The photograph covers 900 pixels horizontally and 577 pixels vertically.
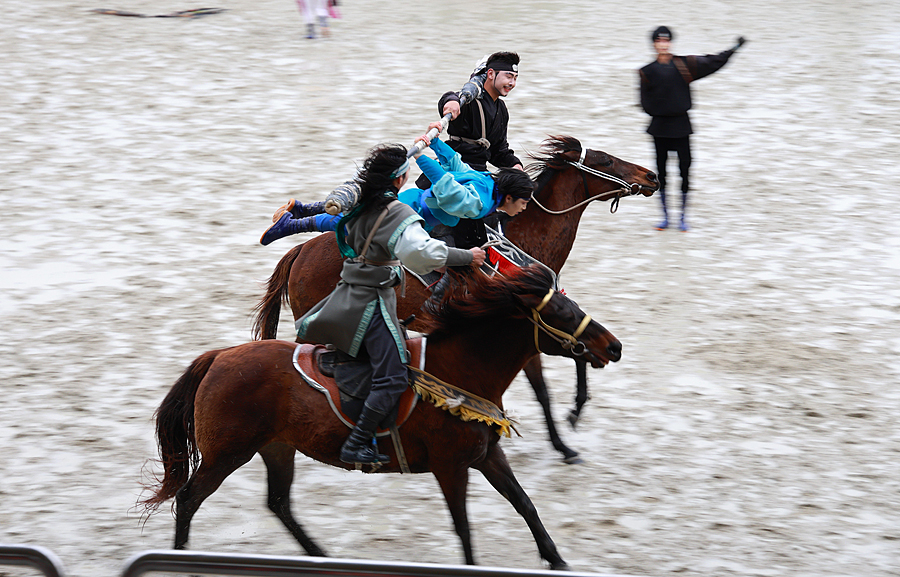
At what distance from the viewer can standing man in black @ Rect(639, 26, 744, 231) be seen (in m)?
9.00

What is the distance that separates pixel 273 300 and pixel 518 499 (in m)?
2.42

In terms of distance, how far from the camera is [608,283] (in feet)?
27.1

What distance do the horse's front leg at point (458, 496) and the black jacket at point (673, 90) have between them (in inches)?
233

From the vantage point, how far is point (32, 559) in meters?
2.74

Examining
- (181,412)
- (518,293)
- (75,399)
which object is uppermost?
(518,293)

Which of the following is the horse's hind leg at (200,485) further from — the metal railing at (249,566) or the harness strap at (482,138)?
the harness strap at (482,138)

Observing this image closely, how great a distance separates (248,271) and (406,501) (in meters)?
3.96

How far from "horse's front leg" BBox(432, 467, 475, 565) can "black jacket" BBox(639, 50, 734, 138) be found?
19.4 ft

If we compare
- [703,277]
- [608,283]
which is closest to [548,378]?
[608,283]

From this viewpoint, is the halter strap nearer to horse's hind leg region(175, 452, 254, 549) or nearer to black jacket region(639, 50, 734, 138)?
horse's hind leg region(175, 452, 254, 549)

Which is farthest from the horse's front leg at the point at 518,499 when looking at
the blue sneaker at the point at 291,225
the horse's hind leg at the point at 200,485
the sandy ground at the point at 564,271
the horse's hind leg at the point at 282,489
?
the blue sneaker at the point at 291,225

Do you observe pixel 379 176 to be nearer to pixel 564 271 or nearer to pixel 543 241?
pixel 543 241

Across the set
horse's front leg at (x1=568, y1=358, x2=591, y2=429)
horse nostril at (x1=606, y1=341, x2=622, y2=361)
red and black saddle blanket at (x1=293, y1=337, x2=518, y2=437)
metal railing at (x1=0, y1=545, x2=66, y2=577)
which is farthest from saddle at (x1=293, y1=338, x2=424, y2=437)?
horse's front leg at (x1=568, y1=358, x2=591, y2=429)

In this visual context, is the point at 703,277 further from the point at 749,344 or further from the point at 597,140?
the point at 597,140
